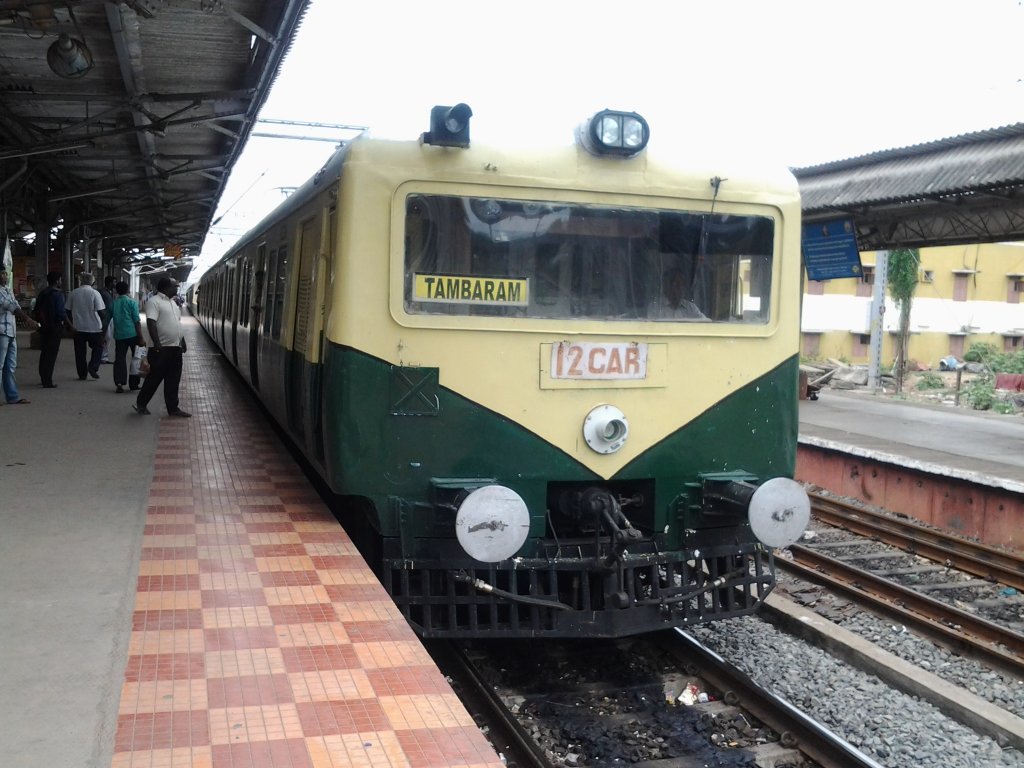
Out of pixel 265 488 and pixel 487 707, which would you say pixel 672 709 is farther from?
pixel 265 488

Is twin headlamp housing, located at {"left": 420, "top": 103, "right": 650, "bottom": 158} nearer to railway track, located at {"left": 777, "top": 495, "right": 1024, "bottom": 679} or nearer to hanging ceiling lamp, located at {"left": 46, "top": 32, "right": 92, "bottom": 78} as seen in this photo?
railway track, located at {"left": 777, "top": 495, "right": 1024, "bottom": 679}

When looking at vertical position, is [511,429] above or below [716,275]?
below

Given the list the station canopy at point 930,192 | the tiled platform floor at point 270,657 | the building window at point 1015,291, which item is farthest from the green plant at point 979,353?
the tiled platform floor at point 270,657

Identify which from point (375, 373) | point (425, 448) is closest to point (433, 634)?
point (425, 448)

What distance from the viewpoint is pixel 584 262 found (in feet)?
16.1

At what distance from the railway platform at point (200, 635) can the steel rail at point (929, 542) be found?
221 inches

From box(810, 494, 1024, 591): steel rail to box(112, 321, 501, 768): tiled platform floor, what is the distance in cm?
562

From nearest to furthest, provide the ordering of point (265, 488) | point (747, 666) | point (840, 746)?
point (840, 746) < point (747, 666) < point (265, 488)

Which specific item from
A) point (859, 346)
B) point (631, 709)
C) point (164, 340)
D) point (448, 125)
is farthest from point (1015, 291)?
point (448, 125)

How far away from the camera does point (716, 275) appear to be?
5.14m

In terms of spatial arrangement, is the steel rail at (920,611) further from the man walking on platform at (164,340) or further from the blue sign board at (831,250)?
the blue sign board at (831,250)

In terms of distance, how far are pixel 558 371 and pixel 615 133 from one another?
1215 millimetres

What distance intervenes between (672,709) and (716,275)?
7.42 feet

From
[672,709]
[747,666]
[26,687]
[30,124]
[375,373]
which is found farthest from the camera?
[30,124]
